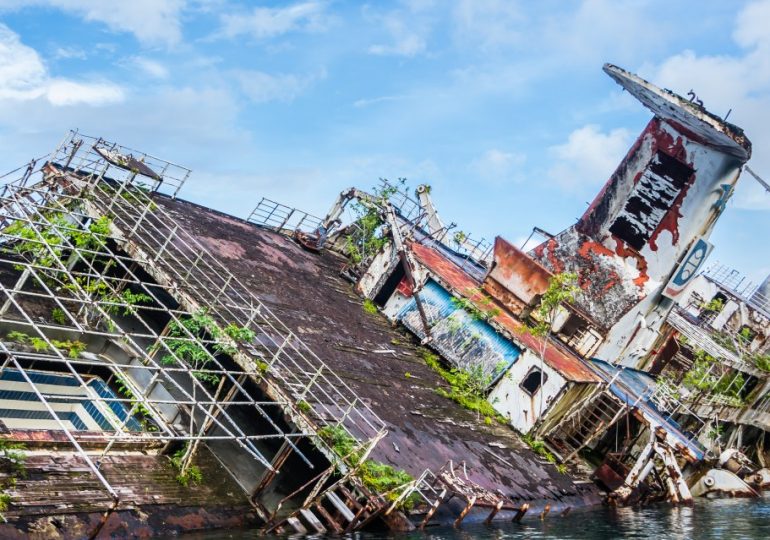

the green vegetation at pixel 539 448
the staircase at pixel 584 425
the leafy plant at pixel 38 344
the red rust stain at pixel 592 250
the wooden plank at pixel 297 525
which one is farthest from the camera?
the red rust stain at pixel 592 250

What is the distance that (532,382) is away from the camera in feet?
73.5

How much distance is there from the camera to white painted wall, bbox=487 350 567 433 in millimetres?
21875

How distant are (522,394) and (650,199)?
1065cm

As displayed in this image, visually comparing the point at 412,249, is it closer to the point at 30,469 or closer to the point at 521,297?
the point at 521,297

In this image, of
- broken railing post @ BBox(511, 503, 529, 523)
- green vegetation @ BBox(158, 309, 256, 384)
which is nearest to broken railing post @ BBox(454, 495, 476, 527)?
broken railing post @ BBox(511, 503, 529, 523)

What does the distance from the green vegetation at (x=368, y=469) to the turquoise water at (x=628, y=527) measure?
740 mm

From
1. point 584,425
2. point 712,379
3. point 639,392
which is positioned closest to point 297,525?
point 584,425

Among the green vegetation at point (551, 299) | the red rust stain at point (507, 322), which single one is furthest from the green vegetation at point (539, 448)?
the green vegetation at point (551, 299)

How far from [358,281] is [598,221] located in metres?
9.75

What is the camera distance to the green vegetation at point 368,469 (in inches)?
527

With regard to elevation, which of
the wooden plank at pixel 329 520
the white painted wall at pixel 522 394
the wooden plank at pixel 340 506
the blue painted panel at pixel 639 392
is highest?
the blue painted panel at pixel 639 392

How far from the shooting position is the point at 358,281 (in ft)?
85.7

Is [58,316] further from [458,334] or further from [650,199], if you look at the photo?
[650,199]

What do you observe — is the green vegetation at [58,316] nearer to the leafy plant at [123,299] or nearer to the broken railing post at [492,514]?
the leafy plant at [123,299]
